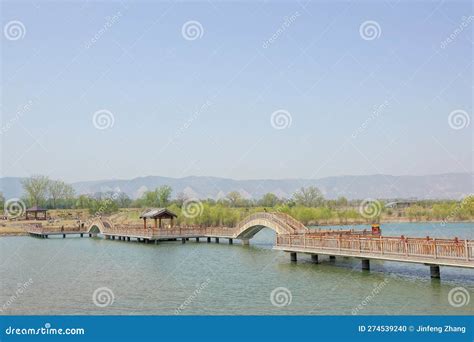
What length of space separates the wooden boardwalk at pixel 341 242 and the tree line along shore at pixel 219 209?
46.4 feet

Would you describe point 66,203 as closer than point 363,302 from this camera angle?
No

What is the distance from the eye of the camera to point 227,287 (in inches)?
762

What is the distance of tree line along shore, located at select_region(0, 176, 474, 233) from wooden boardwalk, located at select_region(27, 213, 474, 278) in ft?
46.4

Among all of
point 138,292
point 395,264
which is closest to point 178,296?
point 138,292

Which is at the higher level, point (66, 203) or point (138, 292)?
point (66, 203)

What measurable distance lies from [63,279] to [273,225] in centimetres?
1386

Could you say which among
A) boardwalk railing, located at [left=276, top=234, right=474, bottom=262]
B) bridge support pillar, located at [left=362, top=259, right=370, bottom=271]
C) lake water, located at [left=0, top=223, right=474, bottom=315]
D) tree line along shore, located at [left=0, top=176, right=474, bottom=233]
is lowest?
lake water, located at [left=0, top=223, right=474, bottom=315]

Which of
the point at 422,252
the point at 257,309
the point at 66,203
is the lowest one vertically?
the point at 257,309

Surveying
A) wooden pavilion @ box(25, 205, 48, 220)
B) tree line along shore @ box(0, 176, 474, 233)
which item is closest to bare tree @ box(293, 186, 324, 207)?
tree line along shore @ box(0, 176, 474, 233)

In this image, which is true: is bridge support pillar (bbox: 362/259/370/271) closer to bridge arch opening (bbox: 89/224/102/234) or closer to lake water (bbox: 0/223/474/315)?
lake water (bbox: 0/223/474/315)

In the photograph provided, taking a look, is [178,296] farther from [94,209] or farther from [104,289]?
[94,209]

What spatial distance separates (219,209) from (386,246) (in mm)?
39928

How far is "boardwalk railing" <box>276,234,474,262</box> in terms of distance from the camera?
17.1 metres
